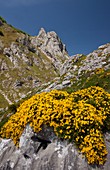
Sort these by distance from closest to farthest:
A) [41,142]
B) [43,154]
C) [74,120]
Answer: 1. [74,120]
2. [43,154]
3. [41,142]

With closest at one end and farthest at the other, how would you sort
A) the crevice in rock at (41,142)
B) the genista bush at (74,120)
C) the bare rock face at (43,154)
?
the bare rock face at (43,154)
the genista bush at (74,120)
the crevice in rock at (41,142)

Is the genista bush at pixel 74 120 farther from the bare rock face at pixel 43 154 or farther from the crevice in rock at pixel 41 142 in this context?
the crevice in rock at pixel 41 142

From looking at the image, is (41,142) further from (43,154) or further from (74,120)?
(74,120)

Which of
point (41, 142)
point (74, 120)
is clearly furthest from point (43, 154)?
point (74, 120)

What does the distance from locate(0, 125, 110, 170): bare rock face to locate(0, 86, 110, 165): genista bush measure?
1.15ft

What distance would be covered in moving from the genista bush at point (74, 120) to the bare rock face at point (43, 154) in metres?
0.35

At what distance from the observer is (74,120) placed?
33.8ft

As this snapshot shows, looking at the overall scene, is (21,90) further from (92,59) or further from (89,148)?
(89,148)

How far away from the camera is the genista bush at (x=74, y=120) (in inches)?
391

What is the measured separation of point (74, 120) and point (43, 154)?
7.74 feet

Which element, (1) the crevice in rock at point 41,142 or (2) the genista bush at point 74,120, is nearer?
(2) the genista bush at point 74,120

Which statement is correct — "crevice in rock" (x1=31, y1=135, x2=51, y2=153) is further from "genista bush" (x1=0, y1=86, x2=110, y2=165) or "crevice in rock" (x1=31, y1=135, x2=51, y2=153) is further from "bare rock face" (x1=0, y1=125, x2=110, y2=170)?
"genista bush" (x1=0, y1=86, x2=110, y2=165)

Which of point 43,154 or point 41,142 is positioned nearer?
point 43,154

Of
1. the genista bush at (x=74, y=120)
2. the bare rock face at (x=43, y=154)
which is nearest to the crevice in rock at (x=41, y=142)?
the bare rock face at (x=43, y=154)
